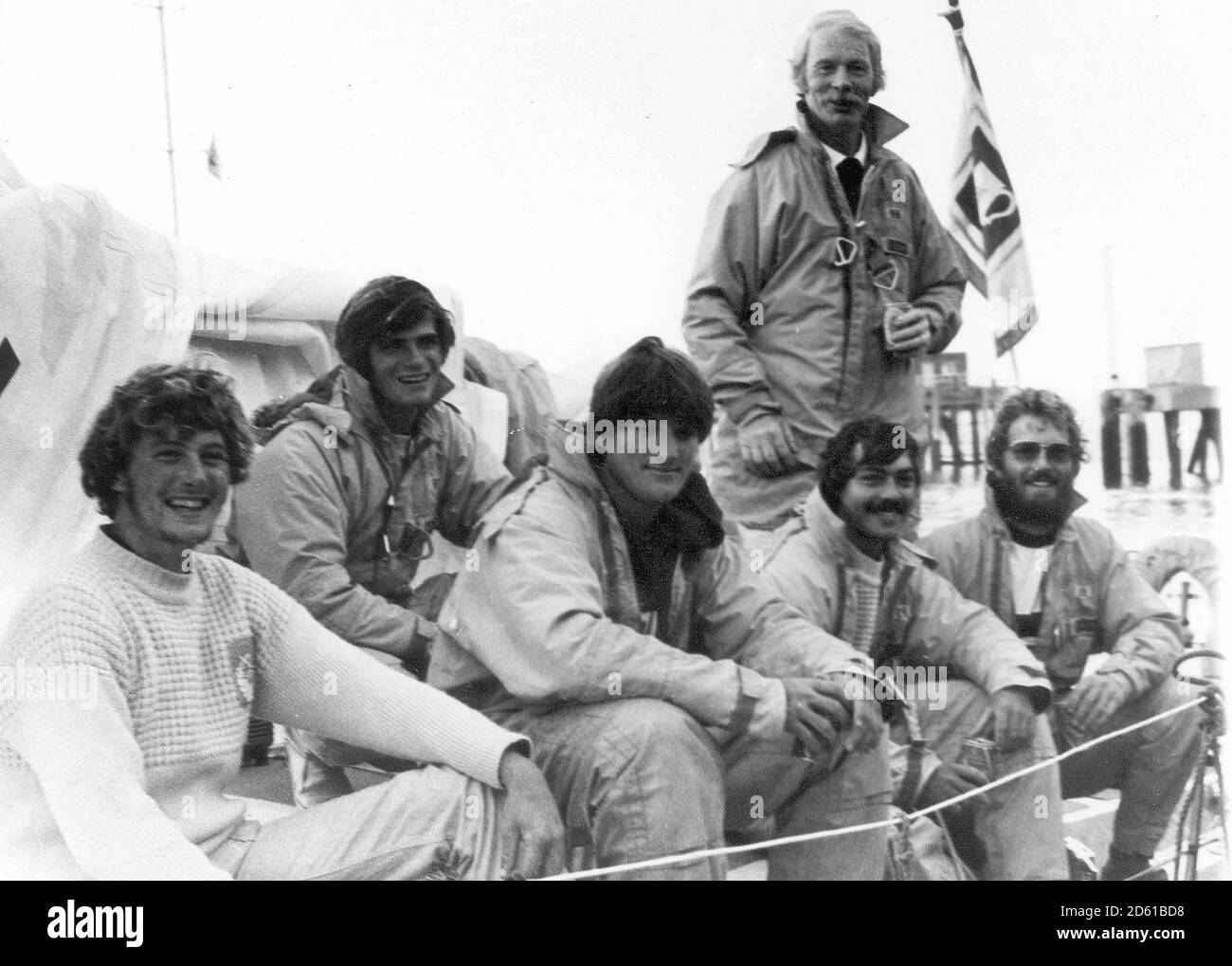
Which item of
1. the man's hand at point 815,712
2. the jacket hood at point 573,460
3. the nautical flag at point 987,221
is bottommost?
the man's hand at point 815,712

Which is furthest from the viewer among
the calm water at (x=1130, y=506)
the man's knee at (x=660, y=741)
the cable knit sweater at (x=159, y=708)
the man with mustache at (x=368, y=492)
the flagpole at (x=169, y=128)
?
the calm water at (x=1130, y=506)

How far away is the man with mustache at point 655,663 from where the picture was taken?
7.77ft

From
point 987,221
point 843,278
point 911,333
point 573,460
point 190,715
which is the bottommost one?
point 190,715

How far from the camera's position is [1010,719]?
108 inches

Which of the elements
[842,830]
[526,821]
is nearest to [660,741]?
[526,821]

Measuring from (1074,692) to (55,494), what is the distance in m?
1.91

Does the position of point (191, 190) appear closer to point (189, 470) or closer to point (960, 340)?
point (189, 470)

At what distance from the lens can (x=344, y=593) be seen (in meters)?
2.49

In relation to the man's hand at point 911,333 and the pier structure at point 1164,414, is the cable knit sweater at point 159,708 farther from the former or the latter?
the pier structure at point 1164,414

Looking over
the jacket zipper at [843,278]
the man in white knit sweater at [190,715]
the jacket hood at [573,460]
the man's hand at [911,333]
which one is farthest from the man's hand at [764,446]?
the man in white knit sweater at [190,715]

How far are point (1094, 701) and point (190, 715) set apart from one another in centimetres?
169

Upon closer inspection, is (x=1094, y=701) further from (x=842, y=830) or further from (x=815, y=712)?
(x=815, y=712)

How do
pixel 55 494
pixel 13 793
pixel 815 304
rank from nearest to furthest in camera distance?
pixel 13 793, pixel 55 494, pixel 815 304
